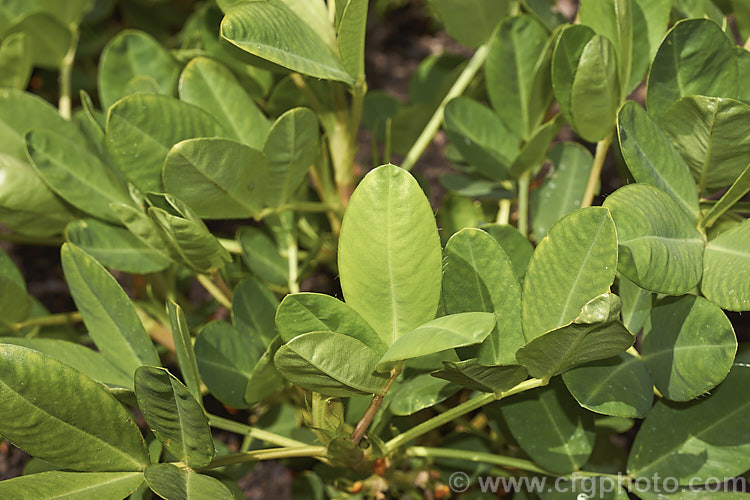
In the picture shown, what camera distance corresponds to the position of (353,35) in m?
0.59

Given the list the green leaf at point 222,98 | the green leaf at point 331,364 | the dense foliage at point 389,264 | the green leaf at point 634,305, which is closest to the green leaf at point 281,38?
the dense foliage at point 389,264

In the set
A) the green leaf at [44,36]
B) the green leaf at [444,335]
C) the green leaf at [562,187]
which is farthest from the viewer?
the green leaf at [44,36]

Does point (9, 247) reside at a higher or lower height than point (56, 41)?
lower

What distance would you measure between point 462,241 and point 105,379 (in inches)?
13.9

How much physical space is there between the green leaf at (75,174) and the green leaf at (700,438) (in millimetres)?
583

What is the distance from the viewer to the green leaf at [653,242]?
1.54ft

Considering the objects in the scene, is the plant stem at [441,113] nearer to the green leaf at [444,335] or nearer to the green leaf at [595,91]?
the green leaf at [595,91]

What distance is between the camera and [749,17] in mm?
739

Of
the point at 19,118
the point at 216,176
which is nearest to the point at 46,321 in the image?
the point at 19,118

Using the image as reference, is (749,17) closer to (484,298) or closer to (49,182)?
(484,298)

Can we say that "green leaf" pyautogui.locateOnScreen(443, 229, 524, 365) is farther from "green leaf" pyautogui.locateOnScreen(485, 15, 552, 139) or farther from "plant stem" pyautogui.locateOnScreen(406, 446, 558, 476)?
"green leaf" pyautogui.locateOnScreen(485, 15, 552, 139)

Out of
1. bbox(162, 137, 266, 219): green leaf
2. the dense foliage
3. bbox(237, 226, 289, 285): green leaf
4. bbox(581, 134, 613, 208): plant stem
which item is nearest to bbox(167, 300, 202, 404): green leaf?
the dense foliage

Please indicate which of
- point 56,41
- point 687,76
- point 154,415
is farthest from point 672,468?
point 56,41

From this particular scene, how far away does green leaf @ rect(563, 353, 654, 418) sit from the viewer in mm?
541
